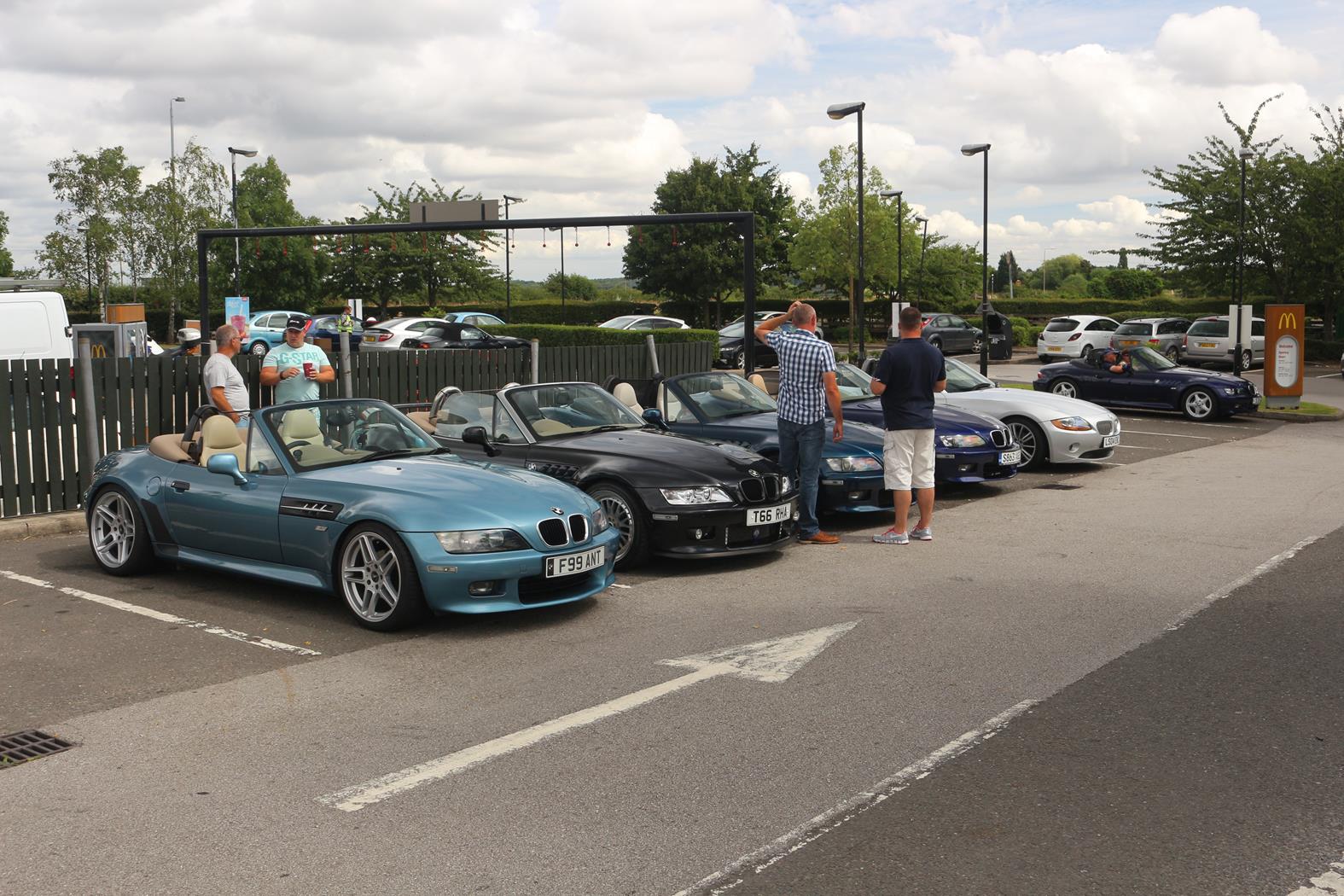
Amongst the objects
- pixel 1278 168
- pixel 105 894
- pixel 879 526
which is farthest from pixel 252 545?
A: pixel 1278 168

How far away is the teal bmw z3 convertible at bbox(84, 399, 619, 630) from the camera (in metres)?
6.95

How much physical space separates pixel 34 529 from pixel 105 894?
7668 millimetres

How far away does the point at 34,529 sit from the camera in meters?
10.5

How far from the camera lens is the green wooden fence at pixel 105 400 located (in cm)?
1087

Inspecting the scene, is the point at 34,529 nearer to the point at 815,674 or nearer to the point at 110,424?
the point at 110,424

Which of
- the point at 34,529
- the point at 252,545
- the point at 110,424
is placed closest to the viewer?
the point at 252,545

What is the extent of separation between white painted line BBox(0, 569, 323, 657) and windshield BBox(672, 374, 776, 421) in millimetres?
5547

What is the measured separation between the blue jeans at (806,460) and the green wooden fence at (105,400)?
2.98 m

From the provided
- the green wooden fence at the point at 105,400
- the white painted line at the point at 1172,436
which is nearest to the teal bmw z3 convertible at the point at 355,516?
the green wooden fence at the point at 105,400

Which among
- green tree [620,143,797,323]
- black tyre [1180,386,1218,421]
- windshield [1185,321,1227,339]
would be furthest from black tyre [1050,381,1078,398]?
green tree [620,143,797,323]

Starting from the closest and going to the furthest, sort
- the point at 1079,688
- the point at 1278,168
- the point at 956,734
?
the point at 956,734
the point at 1079,688
the point at 1278,168

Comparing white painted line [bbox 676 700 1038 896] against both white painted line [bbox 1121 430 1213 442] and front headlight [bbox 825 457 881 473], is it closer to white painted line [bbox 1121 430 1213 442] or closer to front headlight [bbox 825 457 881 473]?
front headlight [bbox 825 457 881 473]

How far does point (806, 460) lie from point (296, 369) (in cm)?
507

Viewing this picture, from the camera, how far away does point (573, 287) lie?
3263 inches
